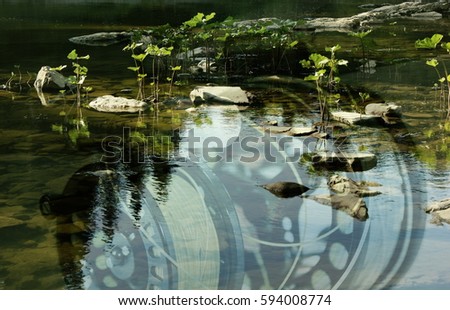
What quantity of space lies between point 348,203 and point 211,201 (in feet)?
4.29

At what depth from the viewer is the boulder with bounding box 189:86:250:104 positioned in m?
10.9

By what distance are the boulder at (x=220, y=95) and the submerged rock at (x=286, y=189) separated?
14.0 feet

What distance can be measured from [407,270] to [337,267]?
0.51 m

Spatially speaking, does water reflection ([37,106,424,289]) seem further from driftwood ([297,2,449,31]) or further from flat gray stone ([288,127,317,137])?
driftwood ([297,2,449,31])

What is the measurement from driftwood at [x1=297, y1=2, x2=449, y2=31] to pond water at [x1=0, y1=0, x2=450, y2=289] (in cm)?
1146

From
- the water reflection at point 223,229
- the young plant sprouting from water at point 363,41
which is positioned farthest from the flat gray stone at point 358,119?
the young plant sprouting from water at point 363,41

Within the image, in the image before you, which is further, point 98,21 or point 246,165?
point 98,21

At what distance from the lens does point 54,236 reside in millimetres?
5664

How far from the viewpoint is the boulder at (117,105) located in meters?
10.6

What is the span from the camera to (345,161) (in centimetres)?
746

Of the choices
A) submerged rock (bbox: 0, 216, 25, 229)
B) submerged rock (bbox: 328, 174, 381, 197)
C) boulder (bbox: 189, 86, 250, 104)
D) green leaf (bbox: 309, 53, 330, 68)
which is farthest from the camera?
boulder (bbox: 189, 86, 250, 104)

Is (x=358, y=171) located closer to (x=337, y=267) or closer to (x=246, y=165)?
(x=246, y=165)

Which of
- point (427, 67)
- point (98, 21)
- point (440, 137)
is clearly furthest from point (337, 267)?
point (98, 21)

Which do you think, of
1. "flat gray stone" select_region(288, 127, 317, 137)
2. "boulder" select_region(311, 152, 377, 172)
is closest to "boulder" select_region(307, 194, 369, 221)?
"boulder" select_region(311, 152, 377, 172)
